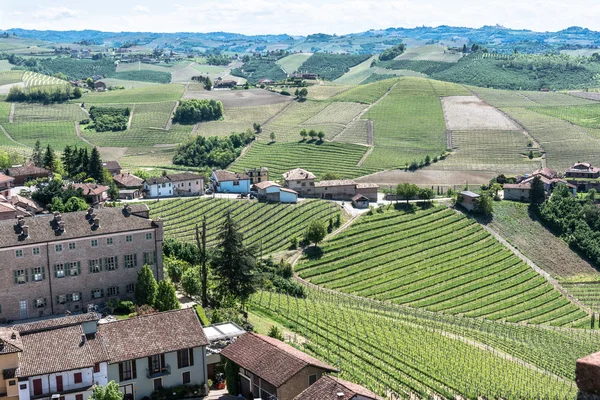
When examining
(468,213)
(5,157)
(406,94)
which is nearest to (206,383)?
(468,213)

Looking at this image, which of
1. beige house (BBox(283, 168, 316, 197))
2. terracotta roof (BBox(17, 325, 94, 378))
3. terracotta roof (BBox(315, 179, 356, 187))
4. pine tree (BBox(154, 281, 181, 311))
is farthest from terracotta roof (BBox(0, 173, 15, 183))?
terracotta roof (BBox(17, 325, 94, 378))

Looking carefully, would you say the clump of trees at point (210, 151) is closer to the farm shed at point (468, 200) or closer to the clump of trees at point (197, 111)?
the clump of trees at point (197, 111)

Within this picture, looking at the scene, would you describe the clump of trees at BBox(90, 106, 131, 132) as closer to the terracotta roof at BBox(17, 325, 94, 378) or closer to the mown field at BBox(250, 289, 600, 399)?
the mown field at BBox(250, 289, 600, 399)

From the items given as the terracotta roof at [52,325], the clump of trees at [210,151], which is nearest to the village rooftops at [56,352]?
the terracotta roof at [52,325]

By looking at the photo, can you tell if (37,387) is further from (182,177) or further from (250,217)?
(182,177)

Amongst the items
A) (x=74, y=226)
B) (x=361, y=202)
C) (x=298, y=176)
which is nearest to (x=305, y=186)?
(x=298, y=176)
